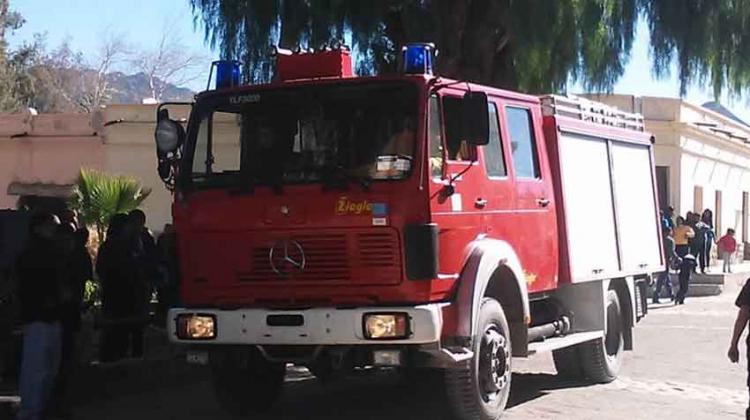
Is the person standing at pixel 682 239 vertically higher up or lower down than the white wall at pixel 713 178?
lower down

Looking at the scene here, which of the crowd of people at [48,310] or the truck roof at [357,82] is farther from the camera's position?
the crowd of people at [48,310]

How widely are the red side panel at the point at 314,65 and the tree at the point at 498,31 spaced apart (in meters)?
5.09

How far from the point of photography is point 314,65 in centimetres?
899

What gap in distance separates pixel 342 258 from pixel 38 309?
7.87ft

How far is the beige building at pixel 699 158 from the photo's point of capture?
106 ft

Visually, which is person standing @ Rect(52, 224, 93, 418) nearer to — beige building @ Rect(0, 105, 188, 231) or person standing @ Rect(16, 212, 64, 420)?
person standing @ Rect(16, 212, 64, 420)

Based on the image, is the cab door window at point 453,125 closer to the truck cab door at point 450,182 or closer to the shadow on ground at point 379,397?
the truck cab door at point 450,182

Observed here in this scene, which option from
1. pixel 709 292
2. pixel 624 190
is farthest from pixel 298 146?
pixel 709 292

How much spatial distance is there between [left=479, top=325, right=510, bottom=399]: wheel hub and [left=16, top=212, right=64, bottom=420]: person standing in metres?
3.31

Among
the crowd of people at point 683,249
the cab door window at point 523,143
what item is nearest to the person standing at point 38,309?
the cab door window at point 523,143

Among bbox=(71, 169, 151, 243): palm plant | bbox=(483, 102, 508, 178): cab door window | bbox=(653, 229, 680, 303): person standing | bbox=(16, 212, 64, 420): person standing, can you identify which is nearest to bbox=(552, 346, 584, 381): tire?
bbox=(483, 102, 508, 178): cab door window

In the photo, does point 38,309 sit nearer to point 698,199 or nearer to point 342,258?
point 342,258

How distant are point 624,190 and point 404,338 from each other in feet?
16.4

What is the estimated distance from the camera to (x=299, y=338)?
8.12 metres
